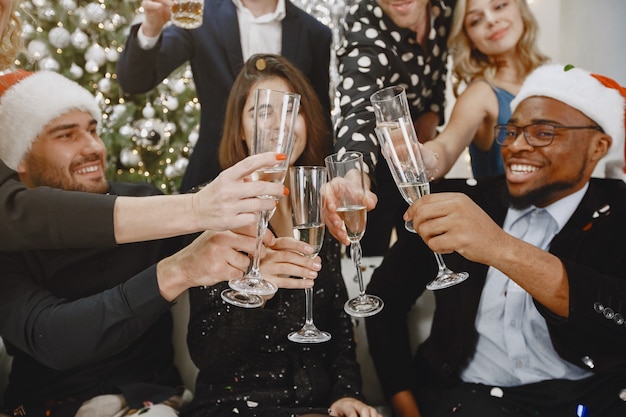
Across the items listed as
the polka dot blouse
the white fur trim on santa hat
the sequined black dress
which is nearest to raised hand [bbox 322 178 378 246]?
the sequined black dress

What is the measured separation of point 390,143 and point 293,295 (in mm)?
691

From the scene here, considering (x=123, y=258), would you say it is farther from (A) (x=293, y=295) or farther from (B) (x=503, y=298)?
(B) (x=503, y=298)

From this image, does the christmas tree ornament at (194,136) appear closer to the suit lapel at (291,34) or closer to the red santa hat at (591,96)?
the suit lapel at (291,34)

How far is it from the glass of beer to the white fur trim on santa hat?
0.41 metres

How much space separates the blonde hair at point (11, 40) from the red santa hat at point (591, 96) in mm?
1690

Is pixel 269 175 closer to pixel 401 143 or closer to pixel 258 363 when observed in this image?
pixel 401 143

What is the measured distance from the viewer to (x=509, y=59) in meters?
2.28

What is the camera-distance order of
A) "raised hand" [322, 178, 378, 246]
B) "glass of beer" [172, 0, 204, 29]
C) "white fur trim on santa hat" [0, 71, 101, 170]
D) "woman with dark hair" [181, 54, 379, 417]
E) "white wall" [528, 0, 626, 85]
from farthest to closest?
1. "white wall" [528, 0, 626, 85]
2. "glass of beer" [172, 0, 204, 29]
3. "white fur trim on santa hat" [0, 71, 101, 170]
4. "woman with dark hair" [181, 54, 379, 417]
5. "raised hand" [322, 178, 378, 246]

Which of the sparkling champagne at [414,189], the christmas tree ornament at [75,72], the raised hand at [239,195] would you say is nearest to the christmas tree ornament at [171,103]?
the christmas tree ornament at [75,72]

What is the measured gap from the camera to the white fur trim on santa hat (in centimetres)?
189

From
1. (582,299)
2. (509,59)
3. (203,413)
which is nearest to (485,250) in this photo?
(582,299)

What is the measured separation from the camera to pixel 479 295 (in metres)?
1.89

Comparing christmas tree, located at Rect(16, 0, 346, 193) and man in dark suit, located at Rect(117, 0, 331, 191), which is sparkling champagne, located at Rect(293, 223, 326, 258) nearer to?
man in dark suit, located at Rect(117, 0, 331, 191)

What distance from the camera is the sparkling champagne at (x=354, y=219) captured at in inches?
54.4
